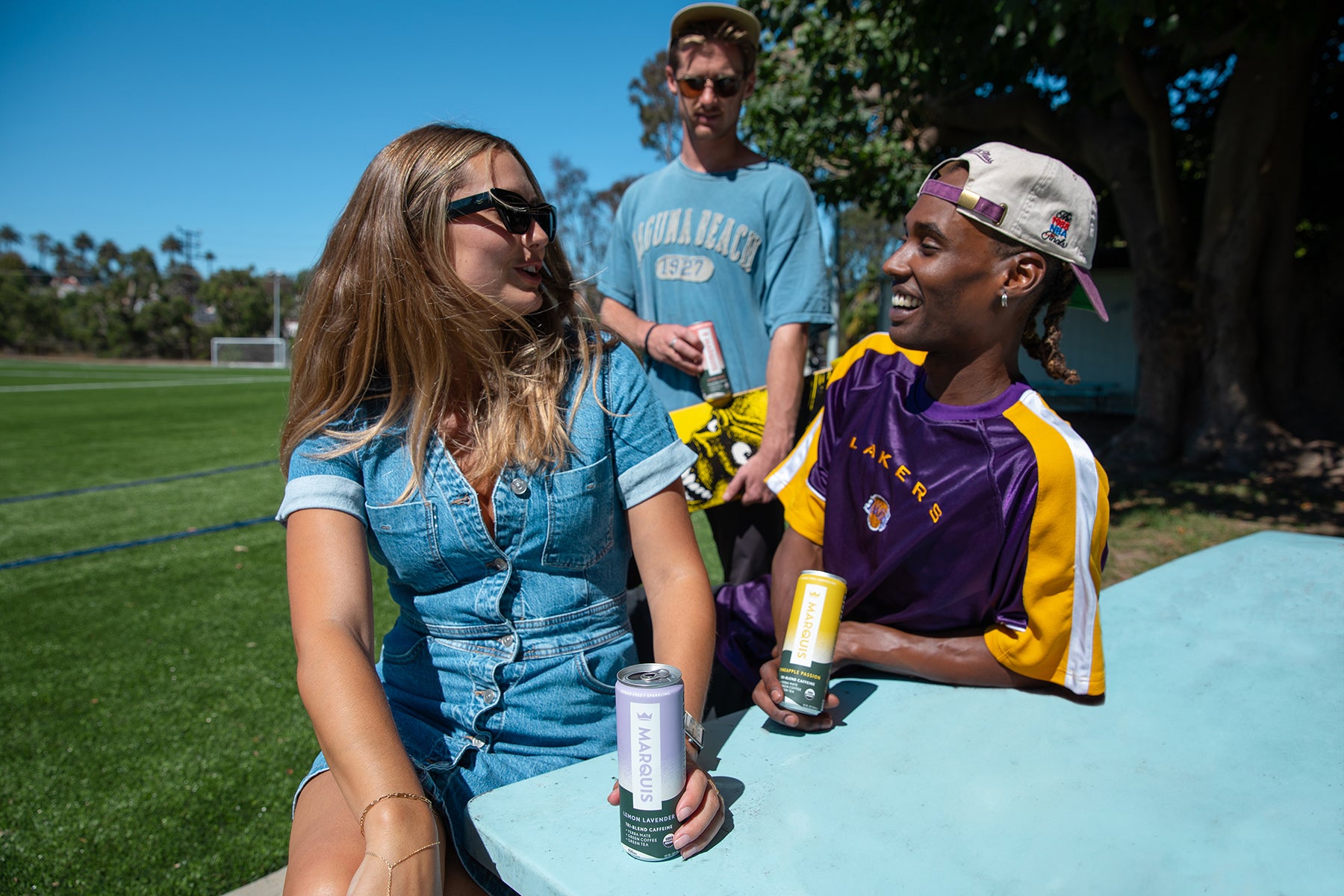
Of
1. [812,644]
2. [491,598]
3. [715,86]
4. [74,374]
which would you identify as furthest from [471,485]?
[74,374]

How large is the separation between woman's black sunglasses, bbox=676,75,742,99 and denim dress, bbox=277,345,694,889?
157 centimetres

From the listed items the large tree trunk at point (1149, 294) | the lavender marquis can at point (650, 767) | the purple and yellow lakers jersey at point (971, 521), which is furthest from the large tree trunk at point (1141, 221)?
the lavender marquis can at point (650, 767)

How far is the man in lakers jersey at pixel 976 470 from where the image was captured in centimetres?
172

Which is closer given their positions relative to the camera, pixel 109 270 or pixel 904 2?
pixel 904 2

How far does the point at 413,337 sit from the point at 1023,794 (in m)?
1.50

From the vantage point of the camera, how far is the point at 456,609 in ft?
5.82

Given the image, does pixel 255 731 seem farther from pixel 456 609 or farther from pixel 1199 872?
pixel 1199 872

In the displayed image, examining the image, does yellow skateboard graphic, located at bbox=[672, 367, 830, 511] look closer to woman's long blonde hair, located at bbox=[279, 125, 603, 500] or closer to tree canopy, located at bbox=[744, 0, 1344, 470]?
woman's long blonde hair, located at bbox=[279, 125, 603, 500]

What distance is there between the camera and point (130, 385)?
92.3ft

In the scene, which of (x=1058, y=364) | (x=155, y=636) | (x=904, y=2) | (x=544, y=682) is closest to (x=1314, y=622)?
(x=1058, y=364)

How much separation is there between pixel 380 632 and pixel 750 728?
3295 millimetres

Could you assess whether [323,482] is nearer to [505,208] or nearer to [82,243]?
[505,208]

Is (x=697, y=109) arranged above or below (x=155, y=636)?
above

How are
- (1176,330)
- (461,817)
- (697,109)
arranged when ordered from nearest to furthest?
(461,817) < (697,109) < (1176,330)
